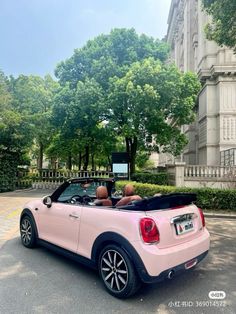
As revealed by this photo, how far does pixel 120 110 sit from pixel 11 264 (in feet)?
42.8

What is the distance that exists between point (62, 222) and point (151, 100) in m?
11.9

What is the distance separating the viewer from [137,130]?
16359 mm

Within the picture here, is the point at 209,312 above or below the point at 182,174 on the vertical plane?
below

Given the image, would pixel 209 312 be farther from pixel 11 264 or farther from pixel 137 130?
pixel 137 130

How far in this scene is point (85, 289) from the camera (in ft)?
11.6

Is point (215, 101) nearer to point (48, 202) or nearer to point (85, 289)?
point (48, 202)

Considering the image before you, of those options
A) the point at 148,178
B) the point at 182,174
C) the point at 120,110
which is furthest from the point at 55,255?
the point at 120,110

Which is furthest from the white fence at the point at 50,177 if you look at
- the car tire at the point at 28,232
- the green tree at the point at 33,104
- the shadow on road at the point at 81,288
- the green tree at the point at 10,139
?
the shadow on road at the point at 81,288

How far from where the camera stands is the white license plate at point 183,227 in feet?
11.3

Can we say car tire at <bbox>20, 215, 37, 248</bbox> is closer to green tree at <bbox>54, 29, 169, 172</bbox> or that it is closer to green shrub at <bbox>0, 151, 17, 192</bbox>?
green tree at <bbox>54, 29, 169, 172</bbox>

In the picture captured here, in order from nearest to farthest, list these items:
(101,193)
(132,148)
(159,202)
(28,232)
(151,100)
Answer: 1. (159,202)
2. (101,193)
3. (28,232)
4. (151,100)
5. (132,148)

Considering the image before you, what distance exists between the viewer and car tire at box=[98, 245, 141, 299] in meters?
3.18

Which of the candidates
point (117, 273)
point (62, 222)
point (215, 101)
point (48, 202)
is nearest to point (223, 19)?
point (48, 202)

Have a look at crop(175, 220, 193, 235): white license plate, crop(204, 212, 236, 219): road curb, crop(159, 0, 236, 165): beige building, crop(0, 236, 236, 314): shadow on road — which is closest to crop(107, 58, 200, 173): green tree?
crop(159, 0, 236, 165): beige building
